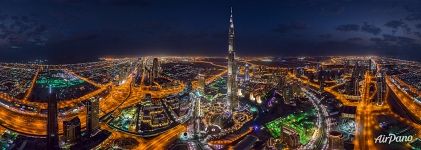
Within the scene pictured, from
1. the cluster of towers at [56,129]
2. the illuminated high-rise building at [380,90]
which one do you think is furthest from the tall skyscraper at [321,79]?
the cluster of towers at [56,129]

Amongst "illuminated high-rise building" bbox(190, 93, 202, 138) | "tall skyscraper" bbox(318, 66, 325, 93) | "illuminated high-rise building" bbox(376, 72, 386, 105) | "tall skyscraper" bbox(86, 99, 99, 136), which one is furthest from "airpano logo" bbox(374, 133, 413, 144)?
"tall skyscraper" bbox(86, 99, 99, 136)

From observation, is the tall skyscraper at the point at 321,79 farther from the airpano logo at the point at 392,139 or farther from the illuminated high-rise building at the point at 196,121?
the airpano logo at the point at 392,139

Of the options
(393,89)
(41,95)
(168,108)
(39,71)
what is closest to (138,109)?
(168,108)

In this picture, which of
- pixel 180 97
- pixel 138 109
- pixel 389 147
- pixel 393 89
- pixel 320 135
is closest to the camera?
pixel 389 147

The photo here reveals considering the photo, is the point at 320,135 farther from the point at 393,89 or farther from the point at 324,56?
the point at 324,56

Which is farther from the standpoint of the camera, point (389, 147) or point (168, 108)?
point (168, 108)

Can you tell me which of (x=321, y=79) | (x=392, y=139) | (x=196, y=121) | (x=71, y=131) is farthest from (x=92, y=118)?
(x=321, y=79)

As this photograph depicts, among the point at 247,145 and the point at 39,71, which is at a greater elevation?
the point at 39,71
